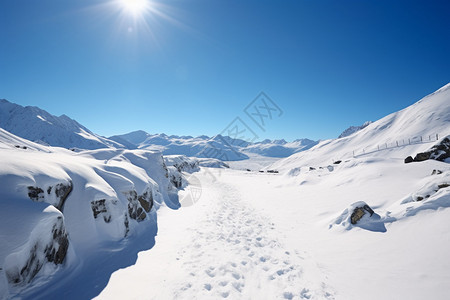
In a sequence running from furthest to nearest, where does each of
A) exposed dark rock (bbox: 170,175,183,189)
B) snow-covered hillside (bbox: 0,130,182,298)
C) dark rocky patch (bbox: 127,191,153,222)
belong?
exposed dark rock (bbox: 170,175,183,189), dark rocky patch (bbox: 127,191,153,222), snow-covered hillside (bbox: 0,130,182,298)

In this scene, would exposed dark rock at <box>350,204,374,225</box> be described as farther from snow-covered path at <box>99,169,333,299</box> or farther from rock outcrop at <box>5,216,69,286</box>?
rock outcrop at <box>5,216,69,286</box>

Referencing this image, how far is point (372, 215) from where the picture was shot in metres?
7.59

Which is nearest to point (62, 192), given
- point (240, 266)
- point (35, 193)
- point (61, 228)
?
point (35, 193)

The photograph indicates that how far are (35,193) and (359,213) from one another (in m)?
11.5

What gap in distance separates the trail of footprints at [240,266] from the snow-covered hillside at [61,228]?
234 cm

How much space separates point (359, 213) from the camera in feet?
25.4

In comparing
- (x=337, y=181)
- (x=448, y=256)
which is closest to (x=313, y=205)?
(x=337, y=181)

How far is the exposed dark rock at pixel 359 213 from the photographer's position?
7.69 meters

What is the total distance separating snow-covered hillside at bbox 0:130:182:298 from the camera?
13.3 feet

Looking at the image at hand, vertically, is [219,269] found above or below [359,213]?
above

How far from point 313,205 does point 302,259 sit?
22.6ft

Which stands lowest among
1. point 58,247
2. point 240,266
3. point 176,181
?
point 240,266

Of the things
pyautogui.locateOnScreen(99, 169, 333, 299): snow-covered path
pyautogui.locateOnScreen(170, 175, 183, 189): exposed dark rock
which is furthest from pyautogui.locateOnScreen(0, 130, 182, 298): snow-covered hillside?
pyautogui.locateOnScreen(170, 175, 183, 189): exposed dark rock

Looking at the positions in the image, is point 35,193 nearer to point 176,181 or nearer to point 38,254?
point 38,254
